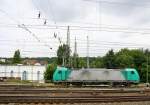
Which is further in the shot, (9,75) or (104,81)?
(9,75)

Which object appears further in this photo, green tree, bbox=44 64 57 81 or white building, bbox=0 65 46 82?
white building, bbox=0 65 46 82

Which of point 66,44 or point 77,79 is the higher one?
point 66,44

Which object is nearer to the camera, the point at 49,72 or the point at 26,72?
the point at 49,72

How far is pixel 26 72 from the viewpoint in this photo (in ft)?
309

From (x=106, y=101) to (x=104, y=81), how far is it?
32382mm

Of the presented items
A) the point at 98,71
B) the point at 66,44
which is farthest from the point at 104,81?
the point at 66,44

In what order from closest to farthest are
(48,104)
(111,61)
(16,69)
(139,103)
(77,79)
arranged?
(48,104)
(139,103)
(77,79)
(16,69)
(111,61)

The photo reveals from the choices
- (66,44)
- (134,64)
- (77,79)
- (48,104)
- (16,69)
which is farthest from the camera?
(134,64)

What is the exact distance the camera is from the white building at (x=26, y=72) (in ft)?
306

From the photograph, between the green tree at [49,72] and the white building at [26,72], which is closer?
the green tree at [49,72]

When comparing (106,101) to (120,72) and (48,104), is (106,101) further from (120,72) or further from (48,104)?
(120,72)

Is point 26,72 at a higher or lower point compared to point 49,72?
lower

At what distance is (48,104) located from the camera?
19844mm

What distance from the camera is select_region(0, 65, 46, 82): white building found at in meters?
93.3
